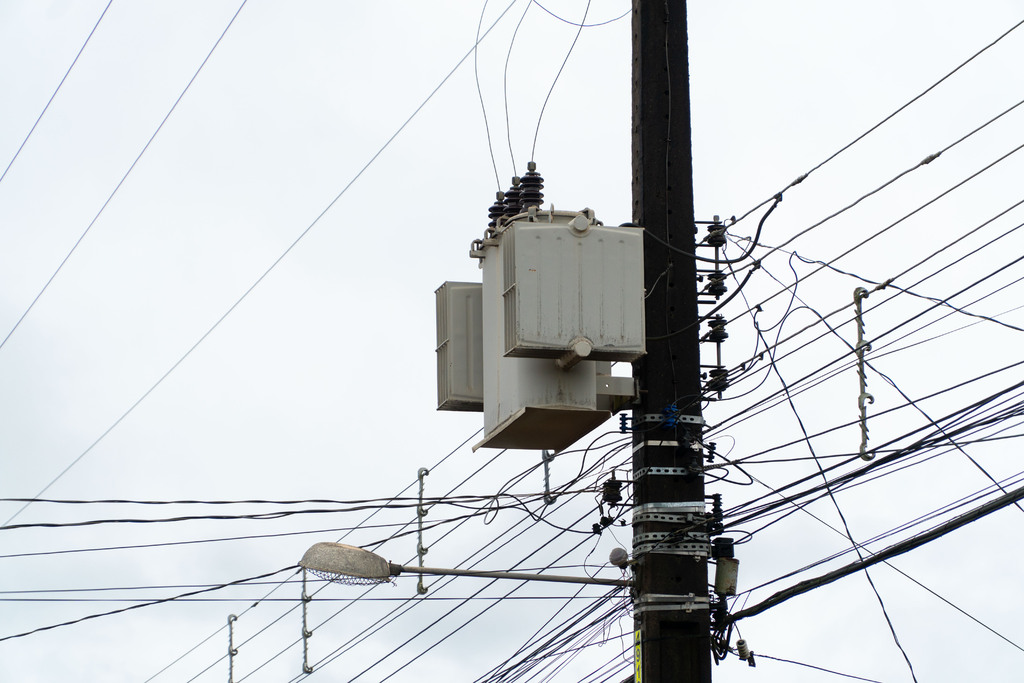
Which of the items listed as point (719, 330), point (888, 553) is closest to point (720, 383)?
point (719, 330)

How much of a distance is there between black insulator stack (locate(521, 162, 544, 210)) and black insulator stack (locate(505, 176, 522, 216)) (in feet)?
0.19

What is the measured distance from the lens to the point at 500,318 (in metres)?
10.3

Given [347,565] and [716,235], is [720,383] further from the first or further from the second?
[347,565]

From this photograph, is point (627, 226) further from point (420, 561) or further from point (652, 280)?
point (420, 561)

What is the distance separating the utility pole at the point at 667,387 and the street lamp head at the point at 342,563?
1.60 metres

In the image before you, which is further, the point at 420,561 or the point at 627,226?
the point at 420,561

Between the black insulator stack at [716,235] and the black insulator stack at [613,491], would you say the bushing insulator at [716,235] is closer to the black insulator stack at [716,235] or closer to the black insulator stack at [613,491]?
the black insulator stack at [716,235]

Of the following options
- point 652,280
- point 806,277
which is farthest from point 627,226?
point 806,277

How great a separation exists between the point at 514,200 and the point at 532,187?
15 centimetres

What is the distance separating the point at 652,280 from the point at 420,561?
129 inches

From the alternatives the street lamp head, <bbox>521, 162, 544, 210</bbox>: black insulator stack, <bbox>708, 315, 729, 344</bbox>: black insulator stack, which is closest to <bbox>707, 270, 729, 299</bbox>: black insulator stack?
<bbox>708, 315, 729, 344</bbox>: black insulator stack

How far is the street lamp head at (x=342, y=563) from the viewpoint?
9789 mm

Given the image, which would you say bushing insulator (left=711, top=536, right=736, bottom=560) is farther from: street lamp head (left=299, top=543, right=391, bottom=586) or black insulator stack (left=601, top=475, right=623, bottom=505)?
street lamp head (left=299, top=543, right=391, bottom=586)

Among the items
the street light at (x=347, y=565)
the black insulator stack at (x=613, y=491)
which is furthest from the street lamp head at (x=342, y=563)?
the black insulator stack at (x=613, y=491)
